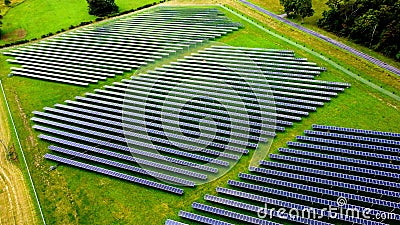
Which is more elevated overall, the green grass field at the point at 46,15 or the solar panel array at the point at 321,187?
the green grass field at the point at 46,15

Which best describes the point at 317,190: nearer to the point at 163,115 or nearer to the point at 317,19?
the point at 163,115

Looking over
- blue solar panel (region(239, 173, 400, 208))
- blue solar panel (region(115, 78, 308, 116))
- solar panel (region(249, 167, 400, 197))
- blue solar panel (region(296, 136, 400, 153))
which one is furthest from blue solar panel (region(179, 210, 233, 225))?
blue solar panel (region(115, 78, 308, 116))

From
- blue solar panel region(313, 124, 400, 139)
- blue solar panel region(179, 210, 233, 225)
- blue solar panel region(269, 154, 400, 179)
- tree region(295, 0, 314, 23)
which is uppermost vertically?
tree region(295, 0, 314, 23)

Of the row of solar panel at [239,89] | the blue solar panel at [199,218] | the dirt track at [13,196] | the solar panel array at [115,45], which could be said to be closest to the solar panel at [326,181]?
the blue solar panel at [199,218]

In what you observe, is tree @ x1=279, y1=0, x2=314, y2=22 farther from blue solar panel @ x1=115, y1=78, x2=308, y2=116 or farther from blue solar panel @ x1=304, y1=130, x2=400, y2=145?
blue solar panel @ x1=304, y1=130, x2=400, y2=145

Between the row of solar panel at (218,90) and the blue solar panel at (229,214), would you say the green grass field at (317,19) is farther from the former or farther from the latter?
the blue solar panel at (229,214)

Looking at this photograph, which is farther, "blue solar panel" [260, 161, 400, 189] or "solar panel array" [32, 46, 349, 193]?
"solar panel array" [32, 46, 349, 193]

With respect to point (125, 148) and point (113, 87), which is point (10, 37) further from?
point (125, 148)
